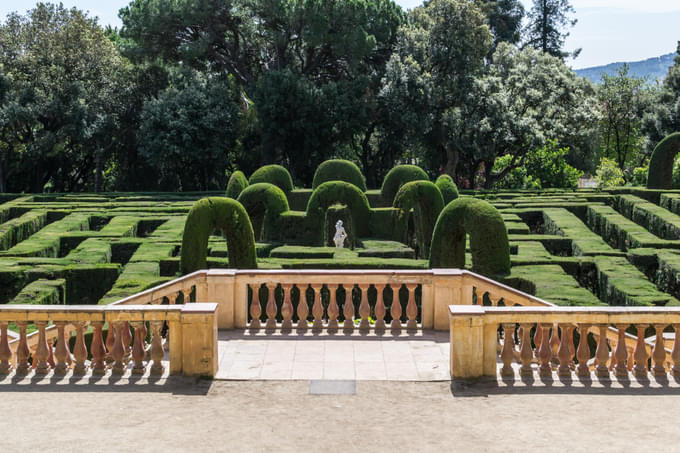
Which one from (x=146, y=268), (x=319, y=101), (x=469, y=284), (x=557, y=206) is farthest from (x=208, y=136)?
(x=469, y=284)

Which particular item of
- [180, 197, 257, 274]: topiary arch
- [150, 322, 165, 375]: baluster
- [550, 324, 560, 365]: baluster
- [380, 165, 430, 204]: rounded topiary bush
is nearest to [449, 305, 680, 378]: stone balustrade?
[550, 324, 560, 365]: baluster

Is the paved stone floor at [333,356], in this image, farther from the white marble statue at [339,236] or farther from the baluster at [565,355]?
the white marble statue at [339,236]

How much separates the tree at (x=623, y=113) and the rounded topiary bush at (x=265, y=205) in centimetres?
4120

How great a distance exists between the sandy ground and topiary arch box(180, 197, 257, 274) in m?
6.44

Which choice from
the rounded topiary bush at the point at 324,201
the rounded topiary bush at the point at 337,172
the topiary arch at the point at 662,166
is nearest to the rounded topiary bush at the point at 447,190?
the rounded topiary bush at the point at 337,172

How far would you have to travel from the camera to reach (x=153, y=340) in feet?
29.2

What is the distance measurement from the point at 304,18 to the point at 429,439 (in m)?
38.2

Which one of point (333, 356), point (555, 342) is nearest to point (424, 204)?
point (333, 356)

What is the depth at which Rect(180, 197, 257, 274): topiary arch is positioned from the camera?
50.0 feet

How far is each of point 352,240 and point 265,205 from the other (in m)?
3.37

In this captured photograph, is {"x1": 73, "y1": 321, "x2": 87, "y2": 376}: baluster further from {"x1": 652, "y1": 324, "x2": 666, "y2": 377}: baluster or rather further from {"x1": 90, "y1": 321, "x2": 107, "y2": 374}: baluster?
{"x1": 652, "y1": 324, "x2": 666, "y2": 377}: baluster

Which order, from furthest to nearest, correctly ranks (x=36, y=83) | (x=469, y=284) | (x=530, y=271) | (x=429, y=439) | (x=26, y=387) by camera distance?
(x=36, y=83), (x=530, y=271), (x=469, y=284), (x=26, y=387), (x=429, y=439)

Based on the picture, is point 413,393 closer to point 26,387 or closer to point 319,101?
point 26,387

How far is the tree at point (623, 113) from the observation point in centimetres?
5816
